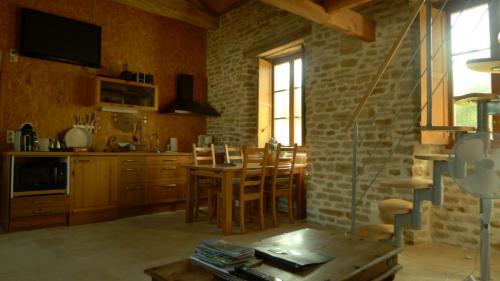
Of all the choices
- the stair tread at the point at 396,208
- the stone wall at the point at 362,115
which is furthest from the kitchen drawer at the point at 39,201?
the stair tread at the point at 396,208

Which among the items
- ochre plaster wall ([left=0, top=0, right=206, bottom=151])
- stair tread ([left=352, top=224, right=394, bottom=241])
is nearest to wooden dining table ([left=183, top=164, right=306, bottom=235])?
stair tread ([left=352, top=224, right=394, bottom=241])

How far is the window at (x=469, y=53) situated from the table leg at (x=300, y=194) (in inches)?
79.3

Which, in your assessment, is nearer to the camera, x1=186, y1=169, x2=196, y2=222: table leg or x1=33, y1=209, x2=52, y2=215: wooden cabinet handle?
x1=33, y1=209, x2=52, y2=215: wooden cabinet handle

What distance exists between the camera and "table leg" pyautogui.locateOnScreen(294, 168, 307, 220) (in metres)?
4.66

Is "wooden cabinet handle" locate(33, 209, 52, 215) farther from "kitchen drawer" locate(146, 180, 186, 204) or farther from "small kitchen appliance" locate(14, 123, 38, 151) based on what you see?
"kitchen drawer" locate(146, 180, 186, 204)

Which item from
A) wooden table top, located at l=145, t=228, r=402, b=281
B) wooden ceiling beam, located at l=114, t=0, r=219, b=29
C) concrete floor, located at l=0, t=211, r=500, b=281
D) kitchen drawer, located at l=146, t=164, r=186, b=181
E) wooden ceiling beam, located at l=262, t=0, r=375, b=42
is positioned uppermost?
wooden ceiling beam, located at l=114, t=0, r=219, b=29

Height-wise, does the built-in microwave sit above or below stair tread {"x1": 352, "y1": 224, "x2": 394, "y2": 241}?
above

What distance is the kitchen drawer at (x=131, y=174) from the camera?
4.71 m

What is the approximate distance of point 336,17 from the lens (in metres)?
3.56

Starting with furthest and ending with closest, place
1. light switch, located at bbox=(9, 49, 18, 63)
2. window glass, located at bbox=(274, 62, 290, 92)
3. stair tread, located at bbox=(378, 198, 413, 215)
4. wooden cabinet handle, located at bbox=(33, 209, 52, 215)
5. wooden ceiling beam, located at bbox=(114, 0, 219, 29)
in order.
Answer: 1. wooden ceiling beam, located at bbox=(114, 0, 219, 29)
2. window glass, located at bbox=(274, 62, 290, 92)
3. light switch, located at bbox=(9, 49, 18, 63)
4. wooden cabinet handle, located at bbox=(33, 209, 52, 215)
5. stair tread, located at bbox=(378, 198, 413, 215)

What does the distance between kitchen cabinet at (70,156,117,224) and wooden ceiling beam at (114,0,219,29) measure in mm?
2831

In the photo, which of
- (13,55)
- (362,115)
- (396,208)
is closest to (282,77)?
(362,115)

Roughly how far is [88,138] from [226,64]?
2776 millimetres

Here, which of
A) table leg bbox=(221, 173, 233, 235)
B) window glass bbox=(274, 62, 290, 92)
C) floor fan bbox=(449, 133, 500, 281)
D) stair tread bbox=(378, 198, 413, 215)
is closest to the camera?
floor fan bbox=(449, 133, 500, 281)
